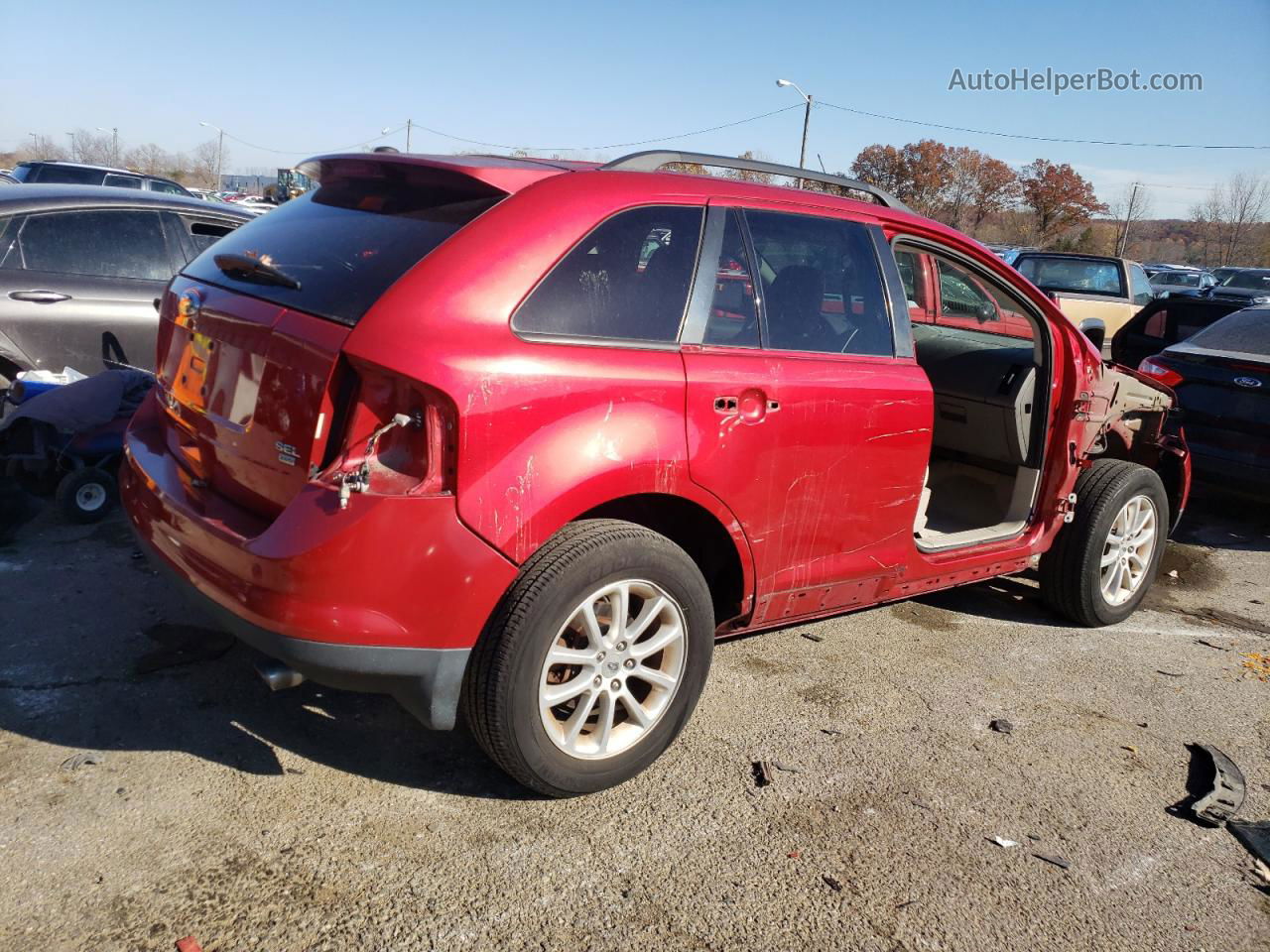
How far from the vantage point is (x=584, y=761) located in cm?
298

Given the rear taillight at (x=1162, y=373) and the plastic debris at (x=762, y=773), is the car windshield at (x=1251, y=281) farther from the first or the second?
the plastic debris at (x=762, y=773)

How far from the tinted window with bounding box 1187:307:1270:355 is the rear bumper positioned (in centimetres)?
643

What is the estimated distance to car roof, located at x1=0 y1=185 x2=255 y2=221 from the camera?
5609 mm

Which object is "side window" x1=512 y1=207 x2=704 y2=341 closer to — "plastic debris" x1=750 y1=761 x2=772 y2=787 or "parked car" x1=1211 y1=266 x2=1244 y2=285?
"plastic debris" x1=750 y1=761 x2=772 y2=787

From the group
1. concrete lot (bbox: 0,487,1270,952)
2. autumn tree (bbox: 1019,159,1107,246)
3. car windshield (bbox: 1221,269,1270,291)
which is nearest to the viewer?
concrete lot (bbox: 0,487,1270,952)

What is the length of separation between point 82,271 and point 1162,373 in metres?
7.14

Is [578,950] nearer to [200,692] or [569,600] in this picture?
[569,600]

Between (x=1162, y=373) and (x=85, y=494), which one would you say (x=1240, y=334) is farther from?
(x=85, y=494)

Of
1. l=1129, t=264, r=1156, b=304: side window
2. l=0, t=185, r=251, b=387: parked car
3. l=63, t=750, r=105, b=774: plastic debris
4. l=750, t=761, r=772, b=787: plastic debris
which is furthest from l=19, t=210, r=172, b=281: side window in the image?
l=1129, t=264, r=1156, b=304: side window

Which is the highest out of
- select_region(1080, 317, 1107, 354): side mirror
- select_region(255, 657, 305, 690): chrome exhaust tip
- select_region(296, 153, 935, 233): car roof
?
select_region(296, 153, 935, 233): car roof

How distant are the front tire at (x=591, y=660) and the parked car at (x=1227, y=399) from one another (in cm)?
511

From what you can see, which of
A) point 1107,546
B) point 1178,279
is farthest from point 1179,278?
point 1107,546

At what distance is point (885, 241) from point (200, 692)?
3001 millimetres

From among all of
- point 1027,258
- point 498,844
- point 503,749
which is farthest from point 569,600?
point 1027,258
